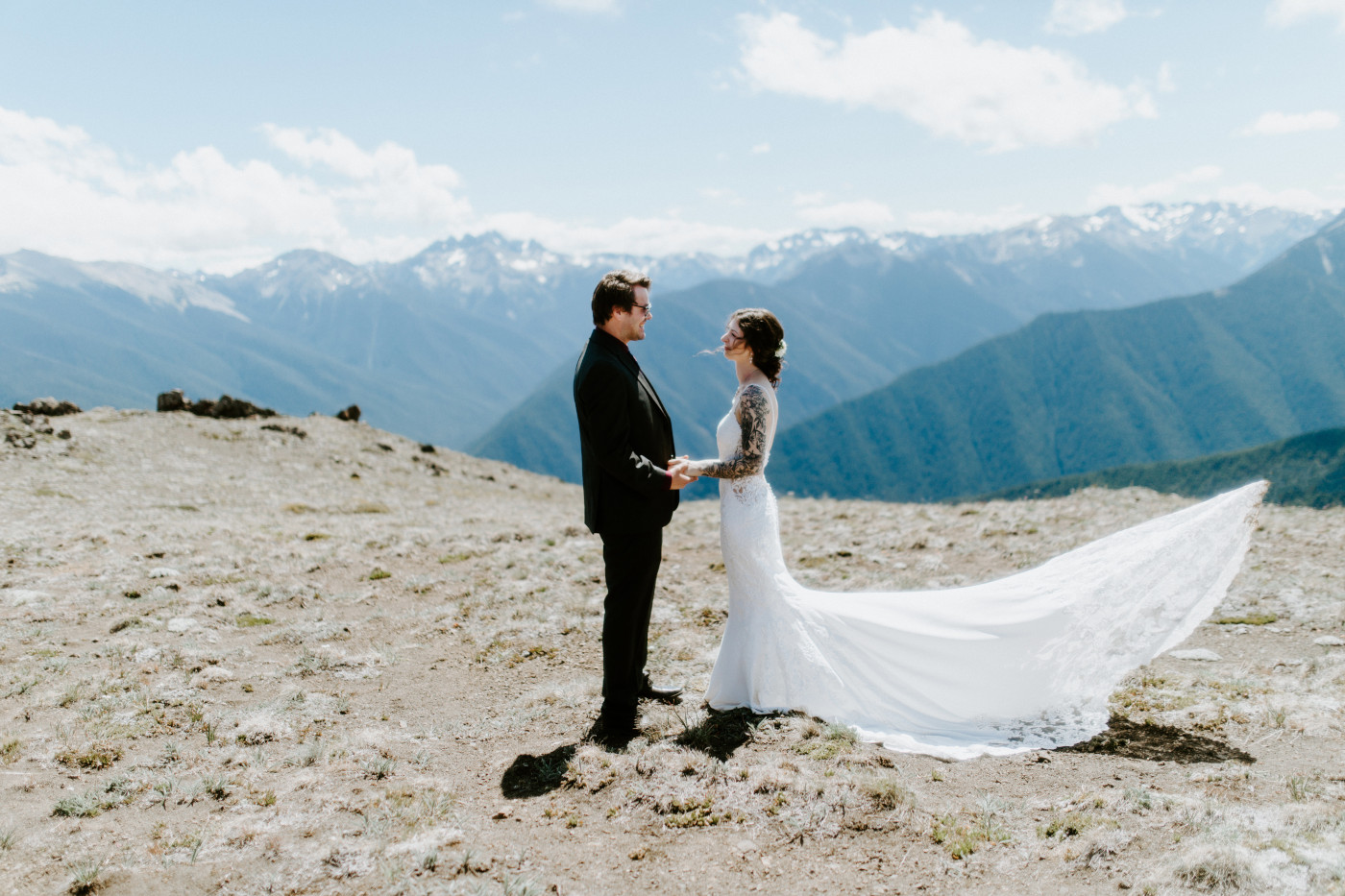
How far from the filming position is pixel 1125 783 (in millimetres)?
5734

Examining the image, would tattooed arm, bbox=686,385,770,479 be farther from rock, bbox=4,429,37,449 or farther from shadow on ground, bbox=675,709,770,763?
rock, bbox=4,429,37,449

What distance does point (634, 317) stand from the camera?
646 centimetres

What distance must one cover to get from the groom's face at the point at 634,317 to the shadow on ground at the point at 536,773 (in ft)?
12.4

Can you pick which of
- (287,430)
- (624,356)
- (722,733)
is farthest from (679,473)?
(287,430)

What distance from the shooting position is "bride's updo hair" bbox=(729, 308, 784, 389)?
6.65 metres

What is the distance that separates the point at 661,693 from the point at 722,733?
1175 millimetres

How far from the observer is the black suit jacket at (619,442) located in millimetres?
6227

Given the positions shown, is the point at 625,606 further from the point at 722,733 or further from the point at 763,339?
the point at 763,339

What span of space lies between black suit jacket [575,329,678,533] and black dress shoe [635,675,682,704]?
2077 millimetres

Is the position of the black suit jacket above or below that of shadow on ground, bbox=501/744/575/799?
above

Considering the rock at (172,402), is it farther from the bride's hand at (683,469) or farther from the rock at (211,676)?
the bride's hand at (683,469)

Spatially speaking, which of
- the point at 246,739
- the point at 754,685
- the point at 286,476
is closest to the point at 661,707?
the point at 754,685

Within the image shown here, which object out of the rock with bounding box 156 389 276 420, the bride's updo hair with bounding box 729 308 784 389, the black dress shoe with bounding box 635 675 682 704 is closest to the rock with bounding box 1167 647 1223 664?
the black dress shoe with bounding box 635 675 682 704

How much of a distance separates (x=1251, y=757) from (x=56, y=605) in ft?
50.6
